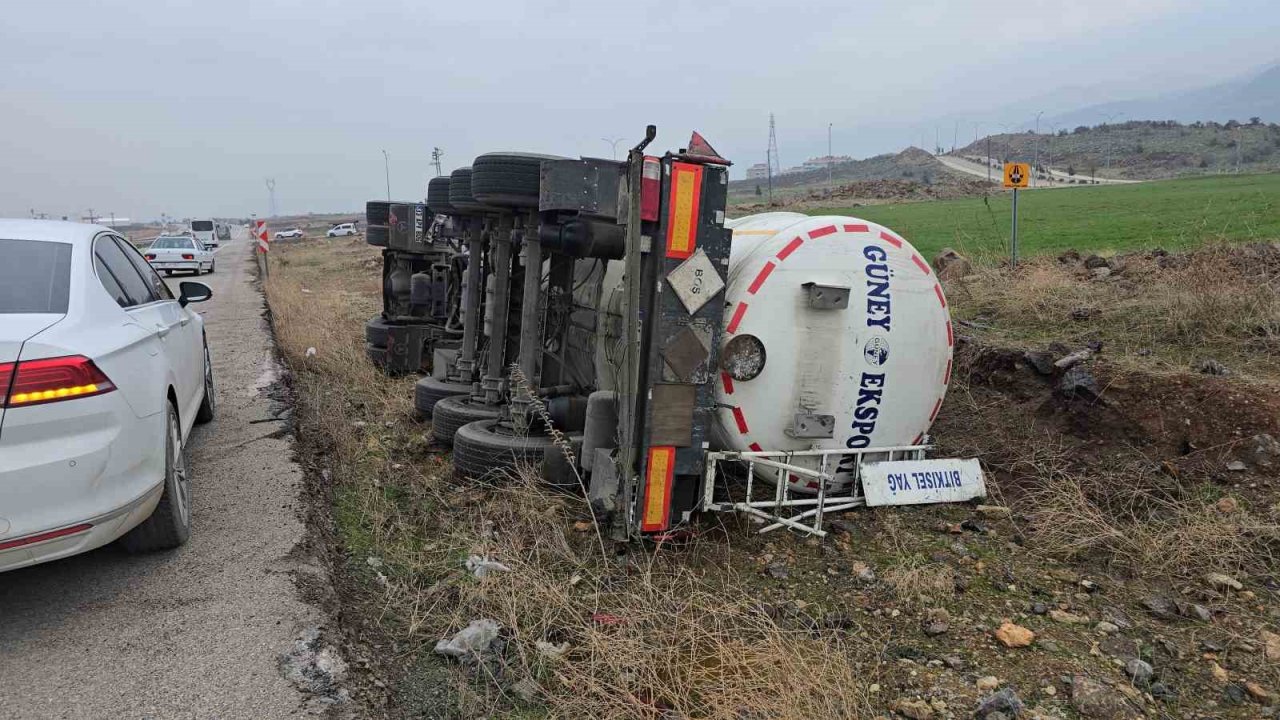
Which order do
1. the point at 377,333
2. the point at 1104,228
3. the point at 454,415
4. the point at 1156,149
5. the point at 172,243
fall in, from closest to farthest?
the point at 454,415 → the point at 377,333 → the point at 1104,228 → the point at 172,243 → the point at 1156,149

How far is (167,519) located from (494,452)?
199cm

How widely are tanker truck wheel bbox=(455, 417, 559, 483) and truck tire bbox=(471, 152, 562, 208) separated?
1.59 meters

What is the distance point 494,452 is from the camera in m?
5.43

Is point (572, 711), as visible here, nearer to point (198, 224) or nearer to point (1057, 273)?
point (1057, 273)

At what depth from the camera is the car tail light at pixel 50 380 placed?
3.10 meters

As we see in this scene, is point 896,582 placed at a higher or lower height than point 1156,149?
lower

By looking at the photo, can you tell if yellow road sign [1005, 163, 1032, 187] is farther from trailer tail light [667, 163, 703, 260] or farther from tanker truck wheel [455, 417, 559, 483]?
trailer tail light [667, 163, 703, 260]

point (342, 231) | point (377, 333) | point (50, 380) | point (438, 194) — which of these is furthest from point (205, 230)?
point (50, 380)

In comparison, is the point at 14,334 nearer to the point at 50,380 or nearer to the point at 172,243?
the point at 50,380

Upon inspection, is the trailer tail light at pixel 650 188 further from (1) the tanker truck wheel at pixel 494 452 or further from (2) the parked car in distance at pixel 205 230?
(2) the parked car in distance at pixel 205 230

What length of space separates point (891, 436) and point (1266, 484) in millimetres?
2016

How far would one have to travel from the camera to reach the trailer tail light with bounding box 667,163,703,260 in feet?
13.3

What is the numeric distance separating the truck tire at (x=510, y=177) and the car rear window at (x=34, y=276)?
2.38m

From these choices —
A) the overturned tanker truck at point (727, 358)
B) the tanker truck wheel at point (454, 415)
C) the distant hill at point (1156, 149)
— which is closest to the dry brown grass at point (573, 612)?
the overturned tanker truck at point (727, 358)
